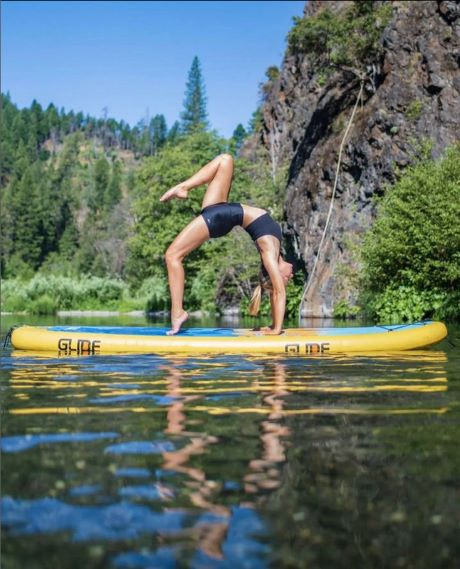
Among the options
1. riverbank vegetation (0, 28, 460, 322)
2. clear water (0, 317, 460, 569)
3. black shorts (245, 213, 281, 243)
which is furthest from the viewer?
riverbank vegetation (0, 28, 460, 322)

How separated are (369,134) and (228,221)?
20153mm

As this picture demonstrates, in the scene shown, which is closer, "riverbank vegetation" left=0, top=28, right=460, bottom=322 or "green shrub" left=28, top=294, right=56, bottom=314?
"riverbank vegetation" left=0, top=28, right=460, bottom=322

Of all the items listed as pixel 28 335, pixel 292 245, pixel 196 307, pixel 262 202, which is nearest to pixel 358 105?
pixel 292 245

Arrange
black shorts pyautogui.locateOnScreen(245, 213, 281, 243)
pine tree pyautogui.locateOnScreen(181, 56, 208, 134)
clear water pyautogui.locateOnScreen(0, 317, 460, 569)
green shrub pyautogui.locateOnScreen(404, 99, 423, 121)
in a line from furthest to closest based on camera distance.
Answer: pine tree pyautogui.locateOnScreen(181, 56, 208, 134) → green shrub pyautogui.locateOnScreen(404, 99, 423, 121) → black shorts pyautogui.locateOnScreen(245, 213, 281, 243) → clear water pyautogui.locateOnScreen(0, 317, 460, 569)

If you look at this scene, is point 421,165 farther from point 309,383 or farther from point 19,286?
point 19,286

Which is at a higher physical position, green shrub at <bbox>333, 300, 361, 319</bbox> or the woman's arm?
the woman's arm

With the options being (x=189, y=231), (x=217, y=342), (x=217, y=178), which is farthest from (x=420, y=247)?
(x=217, y=342)

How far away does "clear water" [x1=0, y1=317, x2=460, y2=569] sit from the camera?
1.97 metres

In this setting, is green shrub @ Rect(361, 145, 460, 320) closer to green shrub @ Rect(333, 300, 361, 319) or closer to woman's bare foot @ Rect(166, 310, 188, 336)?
green shrub @ Rect(333, 300, 361, 319)

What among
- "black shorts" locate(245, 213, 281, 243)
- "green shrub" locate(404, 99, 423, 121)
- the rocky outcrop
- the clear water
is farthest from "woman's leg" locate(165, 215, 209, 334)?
"green shrub" locate(404, 99, 423, 121)

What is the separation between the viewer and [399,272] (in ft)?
62.2

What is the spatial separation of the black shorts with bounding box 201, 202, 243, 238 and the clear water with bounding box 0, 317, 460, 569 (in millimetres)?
3513

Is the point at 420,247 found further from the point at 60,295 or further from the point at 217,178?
the point at 60,295

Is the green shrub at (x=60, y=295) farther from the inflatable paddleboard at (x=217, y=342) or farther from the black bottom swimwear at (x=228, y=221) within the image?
the black bottom swimwear at (x=228, y=221)
